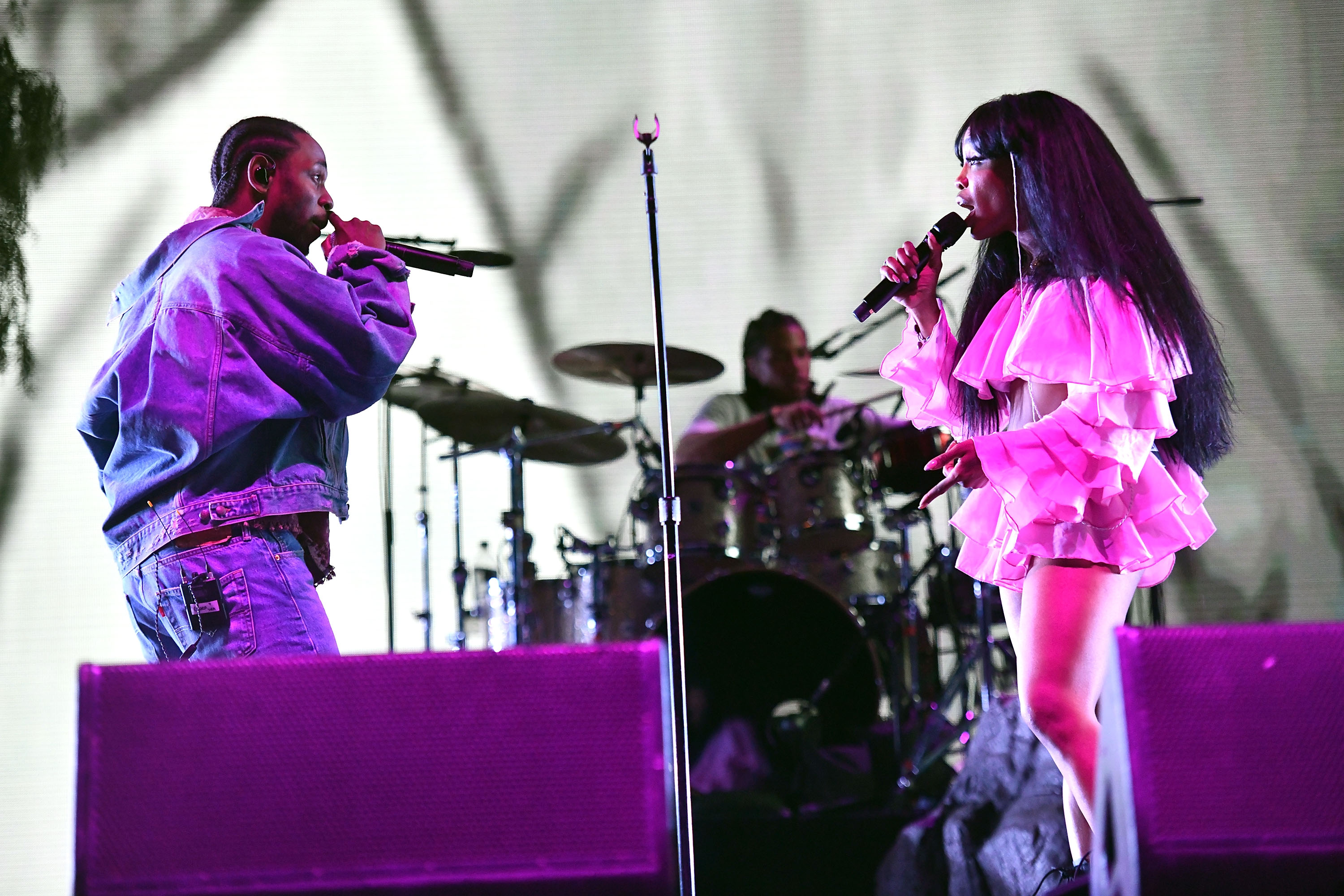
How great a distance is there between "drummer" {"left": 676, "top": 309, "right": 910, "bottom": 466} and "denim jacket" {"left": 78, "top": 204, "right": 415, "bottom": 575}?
265 centimetres

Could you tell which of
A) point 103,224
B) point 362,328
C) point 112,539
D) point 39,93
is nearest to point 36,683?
point 103,224

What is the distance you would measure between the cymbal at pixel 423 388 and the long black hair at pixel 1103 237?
2.76 meters

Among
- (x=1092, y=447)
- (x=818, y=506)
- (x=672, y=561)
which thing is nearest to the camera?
(x=1092, y=447)

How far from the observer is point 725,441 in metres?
4.91

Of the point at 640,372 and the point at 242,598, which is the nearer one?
the point at 242,598

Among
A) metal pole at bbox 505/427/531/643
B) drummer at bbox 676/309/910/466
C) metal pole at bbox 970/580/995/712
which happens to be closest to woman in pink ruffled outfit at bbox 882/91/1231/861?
metal pole at bbox 970/580/995/712

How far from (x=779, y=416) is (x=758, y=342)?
32 centimetres

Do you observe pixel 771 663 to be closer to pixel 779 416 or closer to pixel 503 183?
pixel 779 416

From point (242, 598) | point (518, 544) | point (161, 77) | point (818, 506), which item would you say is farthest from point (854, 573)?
point (161, 77)

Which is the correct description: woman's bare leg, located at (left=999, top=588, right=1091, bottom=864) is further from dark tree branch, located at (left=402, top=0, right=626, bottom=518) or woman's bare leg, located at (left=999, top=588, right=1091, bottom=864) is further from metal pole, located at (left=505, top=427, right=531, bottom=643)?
dark tree branch, located at (left=402, top=0, right=626, bottom=518)

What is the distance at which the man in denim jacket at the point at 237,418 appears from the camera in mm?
2107

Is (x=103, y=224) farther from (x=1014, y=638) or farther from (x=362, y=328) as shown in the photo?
(x=1014, y=638)

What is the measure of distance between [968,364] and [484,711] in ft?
4.05

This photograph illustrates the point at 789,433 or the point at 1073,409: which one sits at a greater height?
the point at 789,433
